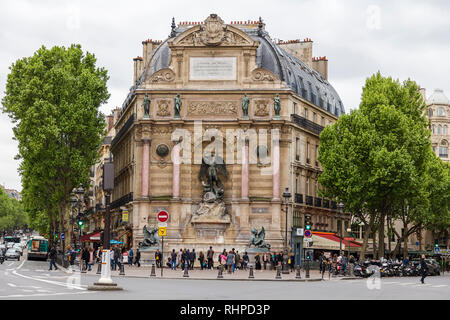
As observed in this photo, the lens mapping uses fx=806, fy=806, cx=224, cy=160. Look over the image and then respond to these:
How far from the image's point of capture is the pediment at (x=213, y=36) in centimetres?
5962

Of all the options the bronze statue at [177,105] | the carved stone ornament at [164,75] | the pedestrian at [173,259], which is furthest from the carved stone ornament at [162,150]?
the pedestrian at [173,259]

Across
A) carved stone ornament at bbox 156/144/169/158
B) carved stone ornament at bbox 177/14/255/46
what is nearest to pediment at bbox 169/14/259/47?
carved stone ornament at bbox 177/14/255/46

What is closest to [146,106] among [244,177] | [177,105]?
[177,105]

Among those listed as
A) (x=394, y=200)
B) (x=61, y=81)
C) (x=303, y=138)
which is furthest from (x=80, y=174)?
(x=394, y=200)

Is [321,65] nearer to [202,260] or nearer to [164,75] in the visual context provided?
[164,75]

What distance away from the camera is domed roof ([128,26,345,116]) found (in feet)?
203

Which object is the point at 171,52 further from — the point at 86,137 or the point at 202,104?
the point at 86,137

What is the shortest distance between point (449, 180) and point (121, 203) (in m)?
30.0

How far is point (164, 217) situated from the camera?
39.7 metres

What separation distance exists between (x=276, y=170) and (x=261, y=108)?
4.78m

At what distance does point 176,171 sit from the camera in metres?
59.0

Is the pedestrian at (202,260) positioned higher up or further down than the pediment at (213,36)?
further down

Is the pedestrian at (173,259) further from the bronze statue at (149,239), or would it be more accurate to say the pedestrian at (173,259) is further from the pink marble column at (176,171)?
the pink marble column at (176,171)

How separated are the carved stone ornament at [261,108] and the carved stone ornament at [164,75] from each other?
6.63 metres
